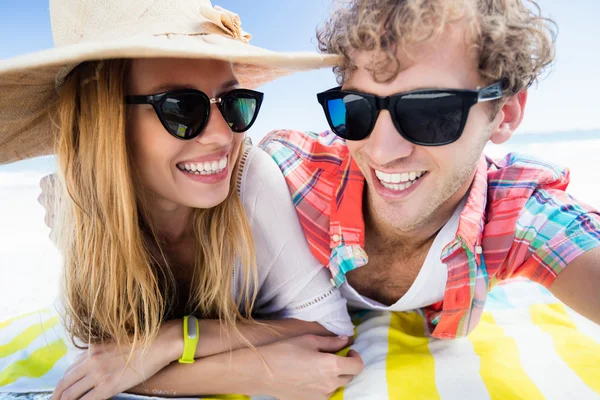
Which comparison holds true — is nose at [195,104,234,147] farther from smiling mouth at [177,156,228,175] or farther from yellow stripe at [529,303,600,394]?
yellow stripe at [529,303,600,394]

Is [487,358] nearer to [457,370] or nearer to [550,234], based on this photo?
[457,370]

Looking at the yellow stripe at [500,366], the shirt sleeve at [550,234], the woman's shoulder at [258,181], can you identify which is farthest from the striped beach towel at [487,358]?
the woman's shoulder at [258,181]

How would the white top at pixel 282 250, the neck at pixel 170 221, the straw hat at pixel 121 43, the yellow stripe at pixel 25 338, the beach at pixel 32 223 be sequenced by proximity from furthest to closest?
the beach at pixel 32 223, the yellow stripe at pixel 25 338, the neck at pixel 170 221, the white top at pixel 282 250, the straw hat at pixel 121 43

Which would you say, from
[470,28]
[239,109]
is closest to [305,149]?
[239,109]

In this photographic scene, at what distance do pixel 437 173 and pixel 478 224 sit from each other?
295 millimetres

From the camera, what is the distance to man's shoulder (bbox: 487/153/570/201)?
68.7 inches

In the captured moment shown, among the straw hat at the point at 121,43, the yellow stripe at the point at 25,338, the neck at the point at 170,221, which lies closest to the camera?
the straw hat at the point at 121,43

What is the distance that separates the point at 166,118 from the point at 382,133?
0.82m

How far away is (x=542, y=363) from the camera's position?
1856 mm

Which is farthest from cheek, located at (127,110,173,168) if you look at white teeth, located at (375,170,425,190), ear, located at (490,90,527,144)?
ear, located at (490,90,527,144)

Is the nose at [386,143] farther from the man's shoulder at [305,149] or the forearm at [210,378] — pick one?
the forearm at [210,378]

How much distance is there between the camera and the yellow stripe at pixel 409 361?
5.64 ft

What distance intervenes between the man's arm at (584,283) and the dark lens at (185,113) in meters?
1.52

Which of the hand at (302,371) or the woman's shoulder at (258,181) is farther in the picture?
the woman's shoulder at (258,181)
